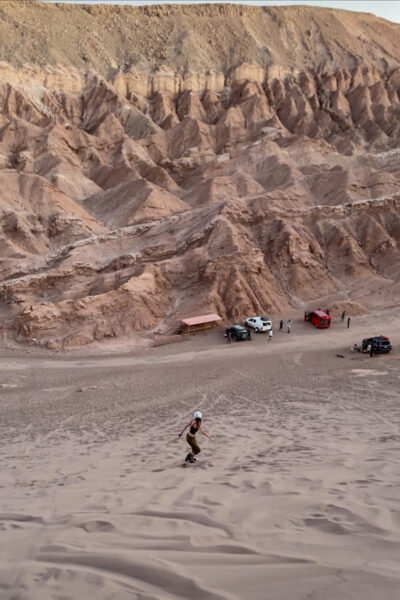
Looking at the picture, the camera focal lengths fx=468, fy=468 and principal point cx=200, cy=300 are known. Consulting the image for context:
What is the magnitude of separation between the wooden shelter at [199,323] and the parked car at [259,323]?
195 cm

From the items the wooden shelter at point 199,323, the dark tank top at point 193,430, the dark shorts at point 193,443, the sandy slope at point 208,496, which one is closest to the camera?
the sandy slope at point 208,496

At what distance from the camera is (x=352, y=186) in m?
41.6

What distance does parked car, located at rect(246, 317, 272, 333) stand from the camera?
89.9ft

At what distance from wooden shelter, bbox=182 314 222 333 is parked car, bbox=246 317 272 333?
6.40 ft

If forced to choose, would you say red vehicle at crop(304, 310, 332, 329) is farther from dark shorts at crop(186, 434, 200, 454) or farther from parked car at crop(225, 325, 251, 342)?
dark shorts at crop(186, 434, 200, 454)

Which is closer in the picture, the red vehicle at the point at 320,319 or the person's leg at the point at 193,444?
the person's leg at the point at 193,444

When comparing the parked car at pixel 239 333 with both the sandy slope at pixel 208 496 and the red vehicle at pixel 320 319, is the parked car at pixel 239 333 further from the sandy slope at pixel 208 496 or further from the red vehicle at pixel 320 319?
the sandy slope at pixel 208 496

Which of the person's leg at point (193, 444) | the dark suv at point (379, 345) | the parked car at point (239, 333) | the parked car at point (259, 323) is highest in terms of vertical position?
the parked car at point (259, 323)

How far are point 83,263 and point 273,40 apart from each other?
72.8 meters

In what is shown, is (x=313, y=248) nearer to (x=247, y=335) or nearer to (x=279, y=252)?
(x=279, y=252)

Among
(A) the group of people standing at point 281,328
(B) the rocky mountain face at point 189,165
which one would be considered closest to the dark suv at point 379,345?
(A) the group of people standing at point 281,328

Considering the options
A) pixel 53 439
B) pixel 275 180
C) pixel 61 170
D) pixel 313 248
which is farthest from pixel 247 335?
pixel 61 170

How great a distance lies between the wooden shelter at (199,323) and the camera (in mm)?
27567

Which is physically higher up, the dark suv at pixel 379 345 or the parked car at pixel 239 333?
the parked car at pixel 239 333
